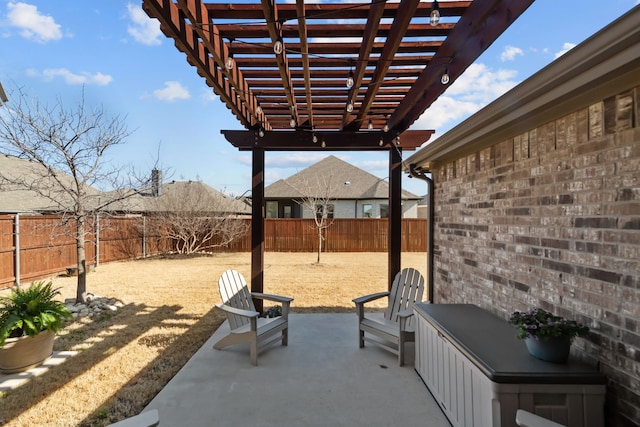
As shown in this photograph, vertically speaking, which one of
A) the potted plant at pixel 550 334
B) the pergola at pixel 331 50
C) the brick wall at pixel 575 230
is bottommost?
the potted plant at pixel 550 334

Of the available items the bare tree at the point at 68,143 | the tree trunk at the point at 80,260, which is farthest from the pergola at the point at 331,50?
the tree trunk at the point at 80,260

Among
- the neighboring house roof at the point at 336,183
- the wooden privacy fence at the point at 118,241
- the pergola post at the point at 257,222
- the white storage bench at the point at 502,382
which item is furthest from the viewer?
the neighboring house roof at the point at 336,183

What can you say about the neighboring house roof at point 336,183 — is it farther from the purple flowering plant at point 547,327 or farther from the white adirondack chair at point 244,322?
the purple flowering plant at point 547,327

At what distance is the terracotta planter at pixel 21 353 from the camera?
352 cm

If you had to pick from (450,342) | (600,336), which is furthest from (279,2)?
(600,336)

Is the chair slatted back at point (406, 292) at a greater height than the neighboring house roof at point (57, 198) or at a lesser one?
lesser

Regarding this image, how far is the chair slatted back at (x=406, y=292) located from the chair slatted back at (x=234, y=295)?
1942mm

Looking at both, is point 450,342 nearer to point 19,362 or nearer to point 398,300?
point 398,300

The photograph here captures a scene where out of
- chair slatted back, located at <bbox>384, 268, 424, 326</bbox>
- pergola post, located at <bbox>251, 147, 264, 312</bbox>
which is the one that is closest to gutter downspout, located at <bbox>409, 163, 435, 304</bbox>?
chair slatted back, located at <bbox>384, 268, 424, 326</bbox>

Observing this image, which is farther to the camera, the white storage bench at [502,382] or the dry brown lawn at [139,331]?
the dry brown lawn at [139,331]

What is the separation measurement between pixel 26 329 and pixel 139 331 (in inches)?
58.2

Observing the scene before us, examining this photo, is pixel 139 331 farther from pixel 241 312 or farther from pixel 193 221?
pixel 193 221

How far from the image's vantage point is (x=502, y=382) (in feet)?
5.89

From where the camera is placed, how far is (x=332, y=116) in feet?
17.4
